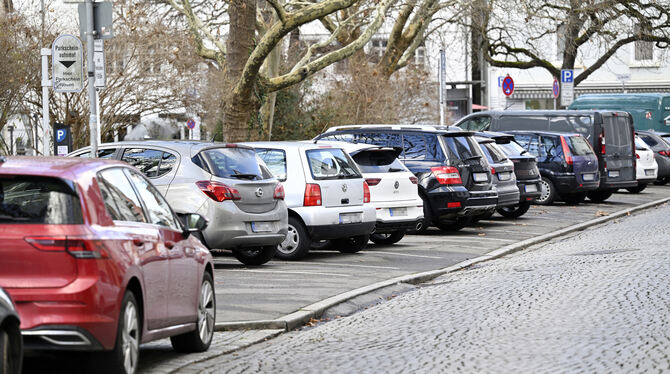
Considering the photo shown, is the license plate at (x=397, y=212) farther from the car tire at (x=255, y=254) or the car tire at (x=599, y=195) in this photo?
the car tire at (x=599, y=195)

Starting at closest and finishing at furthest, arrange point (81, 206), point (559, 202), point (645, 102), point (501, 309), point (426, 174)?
1. point (81, 206)
2. point (501, 309)
3. point (426, 174)
4. point (559, 202)
5. point (645, 102)

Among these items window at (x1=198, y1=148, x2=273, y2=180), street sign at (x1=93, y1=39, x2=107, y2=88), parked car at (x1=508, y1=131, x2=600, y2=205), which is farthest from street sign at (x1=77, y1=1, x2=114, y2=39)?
parked car at (x1=508, y1=131, x2=600, y2=205)

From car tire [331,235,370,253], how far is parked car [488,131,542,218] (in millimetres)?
7372

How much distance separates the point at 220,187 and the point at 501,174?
9099 millimetres

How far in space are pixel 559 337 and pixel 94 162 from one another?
374 centimetres

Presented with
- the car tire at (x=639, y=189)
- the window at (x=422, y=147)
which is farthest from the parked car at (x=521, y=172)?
the car tire at (x=639, y=189)

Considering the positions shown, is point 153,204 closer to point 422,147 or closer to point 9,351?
point 9,351

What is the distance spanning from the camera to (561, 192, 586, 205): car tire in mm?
29470

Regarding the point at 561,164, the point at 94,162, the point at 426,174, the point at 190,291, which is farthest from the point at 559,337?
the point at 561,164

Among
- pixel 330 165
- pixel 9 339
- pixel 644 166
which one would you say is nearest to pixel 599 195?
pixel 644 166

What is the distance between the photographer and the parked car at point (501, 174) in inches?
890

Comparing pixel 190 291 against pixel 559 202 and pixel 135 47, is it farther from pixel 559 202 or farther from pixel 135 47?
pixel 135 47

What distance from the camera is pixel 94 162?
789 cm

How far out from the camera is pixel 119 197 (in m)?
7.90
